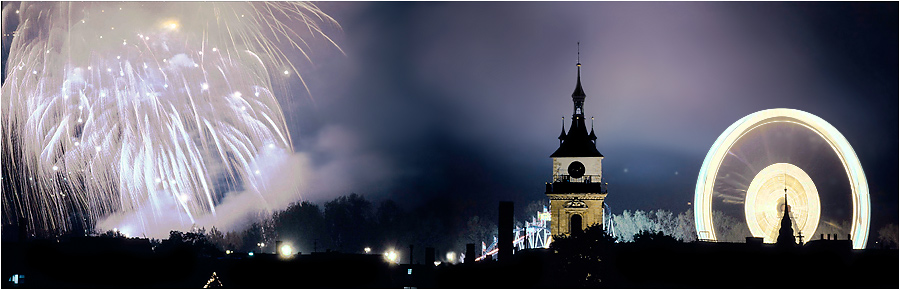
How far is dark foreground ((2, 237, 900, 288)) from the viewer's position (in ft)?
195

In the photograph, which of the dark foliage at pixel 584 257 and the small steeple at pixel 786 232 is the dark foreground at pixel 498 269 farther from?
the small steeple at pixel 786 232

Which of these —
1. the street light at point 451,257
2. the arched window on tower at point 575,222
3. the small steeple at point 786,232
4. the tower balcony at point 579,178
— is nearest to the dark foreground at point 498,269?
the small steeple at point 786,232

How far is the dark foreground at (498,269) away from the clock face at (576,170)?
11179mm

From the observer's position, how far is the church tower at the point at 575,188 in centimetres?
8469

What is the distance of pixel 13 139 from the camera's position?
77188 mm

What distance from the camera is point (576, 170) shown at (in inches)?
3403

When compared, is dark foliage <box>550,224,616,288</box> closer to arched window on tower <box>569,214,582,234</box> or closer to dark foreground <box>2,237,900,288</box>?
dark foreground <box>2,237,900,288</box>

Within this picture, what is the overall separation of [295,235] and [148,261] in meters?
69.2

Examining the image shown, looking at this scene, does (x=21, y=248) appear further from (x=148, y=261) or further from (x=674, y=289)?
(x=674, y=289)

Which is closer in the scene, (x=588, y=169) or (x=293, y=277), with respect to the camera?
(x=293, y=277)

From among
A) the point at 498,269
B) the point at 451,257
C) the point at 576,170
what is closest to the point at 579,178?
the point at 576,170

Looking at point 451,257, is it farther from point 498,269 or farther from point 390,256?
point 498,269

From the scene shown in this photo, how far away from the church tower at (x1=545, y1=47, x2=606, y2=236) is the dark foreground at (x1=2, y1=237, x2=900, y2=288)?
878 centimetres

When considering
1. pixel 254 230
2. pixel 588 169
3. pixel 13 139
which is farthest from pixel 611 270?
pixel 254 230
